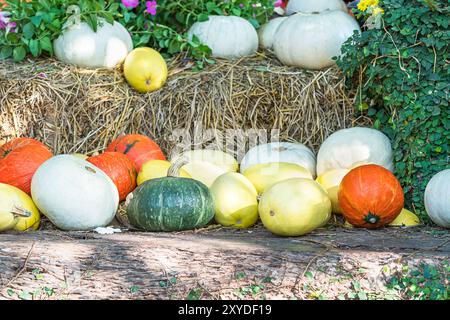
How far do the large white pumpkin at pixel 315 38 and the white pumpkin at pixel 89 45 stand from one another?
1.19 meters

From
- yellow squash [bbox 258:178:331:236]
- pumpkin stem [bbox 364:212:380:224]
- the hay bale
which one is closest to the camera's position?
yellow squash [bbox 258:178:331:236]

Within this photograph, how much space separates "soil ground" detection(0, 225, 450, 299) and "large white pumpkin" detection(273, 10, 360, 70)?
7.11 ft

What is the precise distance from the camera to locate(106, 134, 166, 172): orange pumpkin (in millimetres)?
5293

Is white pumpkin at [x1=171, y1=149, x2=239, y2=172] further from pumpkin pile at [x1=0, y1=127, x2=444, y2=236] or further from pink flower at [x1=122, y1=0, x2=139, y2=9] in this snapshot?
Answer: pink flower at [x1=122, y1=0, x2=139, y2=9]

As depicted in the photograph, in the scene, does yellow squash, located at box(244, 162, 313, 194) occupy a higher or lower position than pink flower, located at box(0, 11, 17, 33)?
lower

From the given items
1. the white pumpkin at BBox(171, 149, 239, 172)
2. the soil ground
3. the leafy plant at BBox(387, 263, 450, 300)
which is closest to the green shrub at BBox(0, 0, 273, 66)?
the white pumpkin at BBox(171, 149, 239, 172)

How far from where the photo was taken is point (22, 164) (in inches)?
190

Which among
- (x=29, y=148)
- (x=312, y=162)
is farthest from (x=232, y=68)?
(x=29, y=148)

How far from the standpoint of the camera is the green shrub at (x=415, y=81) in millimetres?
4762

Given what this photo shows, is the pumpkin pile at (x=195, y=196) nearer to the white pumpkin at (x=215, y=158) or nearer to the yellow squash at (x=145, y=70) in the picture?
the white pumpkin at (x=215, y=158)

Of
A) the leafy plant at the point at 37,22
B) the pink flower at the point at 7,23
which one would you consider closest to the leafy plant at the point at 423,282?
the leafy plant at the point at 37,22

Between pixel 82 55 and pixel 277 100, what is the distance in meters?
1.44

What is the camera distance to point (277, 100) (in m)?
5.71
